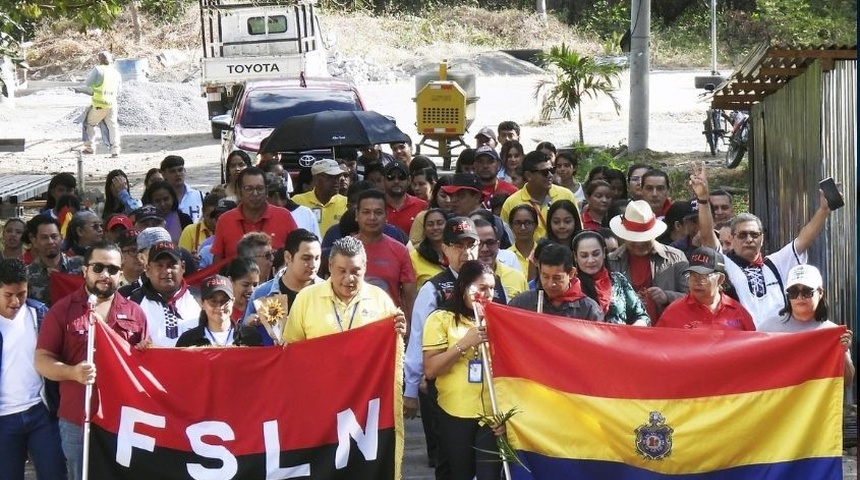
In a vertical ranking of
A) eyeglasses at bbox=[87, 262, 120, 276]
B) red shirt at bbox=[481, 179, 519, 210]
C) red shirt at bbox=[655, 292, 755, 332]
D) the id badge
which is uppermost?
eyeglasses at bbox=[87, 262, 120, 276]

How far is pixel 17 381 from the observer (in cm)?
A: 807

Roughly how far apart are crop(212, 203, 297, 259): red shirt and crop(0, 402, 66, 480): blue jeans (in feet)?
9.26

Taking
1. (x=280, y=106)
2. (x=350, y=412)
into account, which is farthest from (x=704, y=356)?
(x=280, y=106)

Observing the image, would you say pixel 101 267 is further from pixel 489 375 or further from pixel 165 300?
pixel 489 375

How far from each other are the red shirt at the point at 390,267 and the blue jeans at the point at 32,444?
7.99ft

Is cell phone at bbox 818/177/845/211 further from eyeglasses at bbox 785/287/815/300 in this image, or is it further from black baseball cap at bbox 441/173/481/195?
black baseball cap at bbox 441/173/481/195

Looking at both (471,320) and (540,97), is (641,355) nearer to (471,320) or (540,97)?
(471,320)

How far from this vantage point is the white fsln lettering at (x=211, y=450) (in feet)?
25.5

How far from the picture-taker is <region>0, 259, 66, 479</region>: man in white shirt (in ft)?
26.4

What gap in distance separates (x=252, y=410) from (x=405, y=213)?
4505 mm

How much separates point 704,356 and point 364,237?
3.09 metres

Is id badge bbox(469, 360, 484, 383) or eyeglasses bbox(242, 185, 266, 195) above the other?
eyeglasses bbox(242, 185, 266, 195)

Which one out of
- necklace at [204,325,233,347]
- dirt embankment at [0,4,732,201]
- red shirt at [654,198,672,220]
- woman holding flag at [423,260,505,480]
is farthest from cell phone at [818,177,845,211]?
dirt embankment at [0,4,732,201]

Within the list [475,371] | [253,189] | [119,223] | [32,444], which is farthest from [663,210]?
[32,444]
